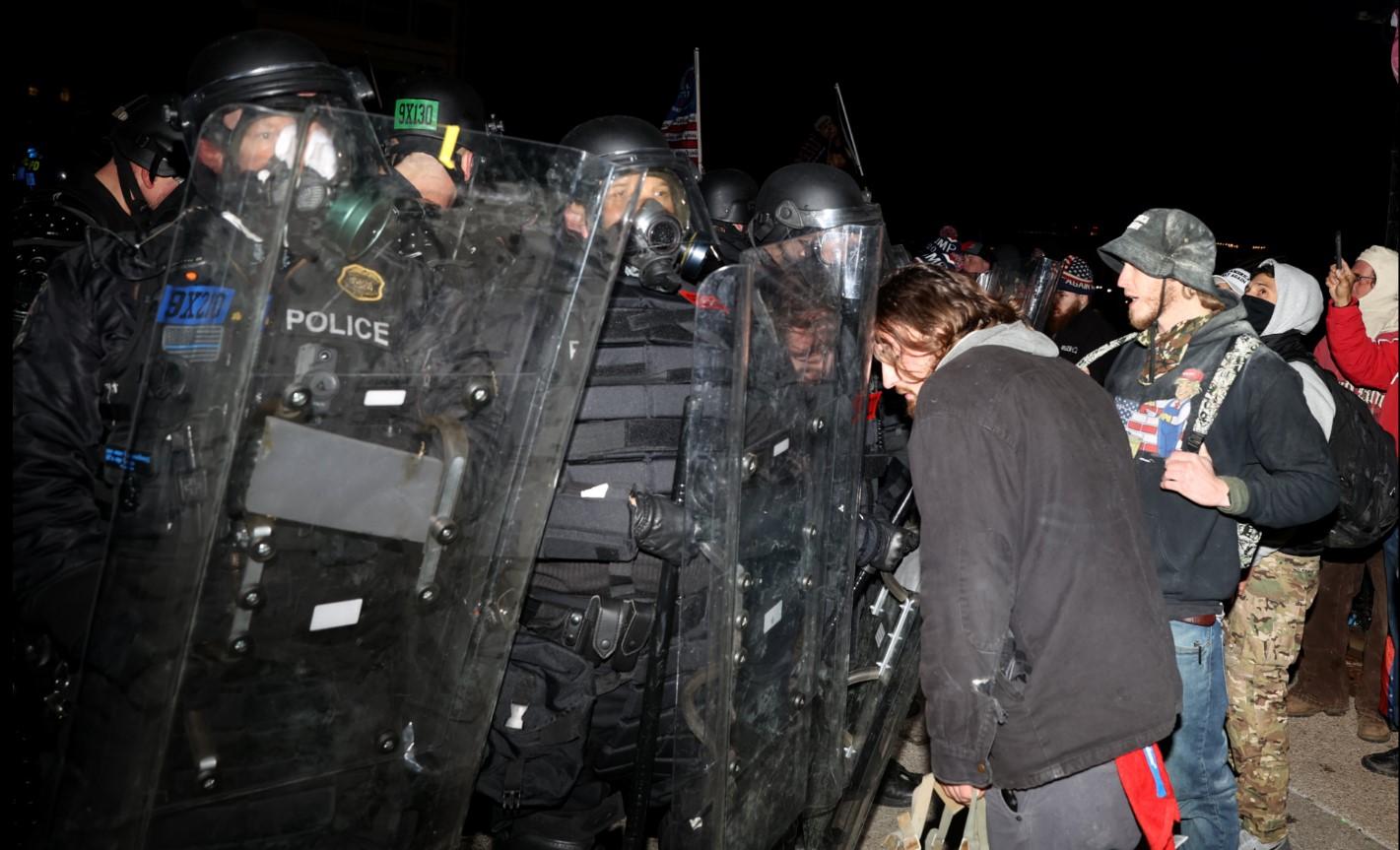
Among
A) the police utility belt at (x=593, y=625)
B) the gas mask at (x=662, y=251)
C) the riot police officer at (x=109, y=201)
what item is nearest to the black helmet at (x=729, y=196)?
the gas mask at (x=662, y=251)

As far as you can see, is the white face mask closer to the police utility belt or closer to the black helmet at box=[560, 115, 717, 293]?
the black helmet at box=[560, 115, 717, 293]

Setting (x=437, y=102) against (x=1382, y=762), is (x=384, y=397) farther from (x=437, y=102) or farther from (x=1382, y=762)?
(x=1382, y=762)

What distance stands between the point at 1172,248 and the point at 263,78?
2.53 metres

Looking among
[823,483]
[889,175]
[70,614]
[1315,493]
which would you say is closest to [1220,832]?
[1315,493]

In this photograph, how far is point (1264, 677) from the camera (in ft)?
11.5

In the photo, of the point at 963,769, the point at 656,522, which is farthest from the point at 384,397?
the point at 963,769

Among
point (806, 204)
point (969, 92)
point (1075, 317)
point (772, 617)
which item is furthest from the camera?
point (969, 92)

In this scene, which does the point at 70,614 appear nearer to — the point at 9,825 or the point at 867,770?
the point at 9,825

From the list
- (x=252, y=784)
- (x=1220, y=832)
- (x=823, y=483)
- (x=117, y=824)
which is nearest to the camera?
(x=117, y=824)

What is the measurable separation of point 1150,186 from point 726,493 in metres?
9.77

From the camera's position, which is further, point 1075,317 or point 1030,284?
point 1075,317

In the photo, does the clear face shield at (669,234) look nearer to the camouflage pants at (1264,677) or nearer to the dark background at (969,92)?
the camouflage pants at (1264,677)

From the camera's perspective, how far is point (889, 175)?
43.4ft

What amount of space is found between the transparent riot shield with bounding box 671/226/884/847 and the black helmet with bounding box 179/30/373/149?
99 centimetres
